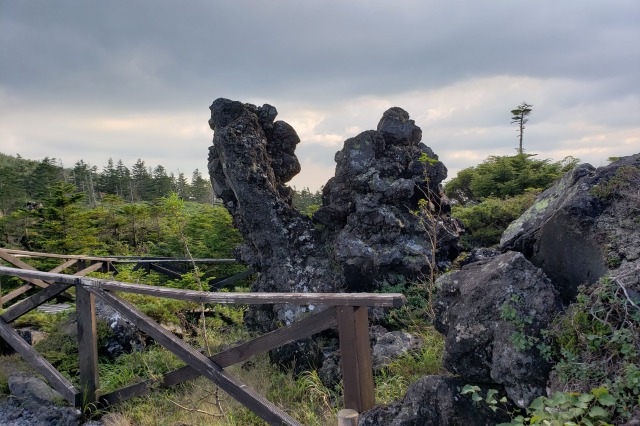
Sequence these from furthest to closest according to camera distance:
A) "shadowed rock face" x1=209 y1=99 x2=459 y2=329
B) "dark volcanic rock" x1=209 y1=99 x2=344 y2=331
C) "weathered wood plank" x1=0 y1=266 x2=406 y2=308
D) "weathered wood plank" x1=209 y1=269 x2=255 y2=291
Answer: "weathered wood plank" x1=209 y1=269 x2=255 y2=291
"dark volcanic rock" x1=209 y1=99 x2=344 y2=331
"shadowed rock face" x1=209 y1=99 x2=459 y2=329
"weathered wood plank" x1=0 y1=266 x2=406 y2=308

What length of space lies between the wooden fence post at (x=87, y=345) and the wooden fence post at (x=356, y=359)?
306 centimetres

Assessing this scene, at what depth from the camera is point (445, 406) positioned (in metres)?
2.94

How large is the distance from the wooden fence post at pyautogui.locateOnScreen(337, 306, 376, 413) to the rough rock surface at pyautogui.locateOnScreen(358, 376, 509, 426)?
0.14 meters

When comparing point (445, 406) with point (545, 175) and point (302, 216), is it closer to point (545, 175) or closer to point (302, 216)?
point (302, 216)

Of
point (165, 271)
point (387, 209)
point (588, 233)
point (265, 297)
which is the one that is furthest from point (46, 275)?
point (165, 271)

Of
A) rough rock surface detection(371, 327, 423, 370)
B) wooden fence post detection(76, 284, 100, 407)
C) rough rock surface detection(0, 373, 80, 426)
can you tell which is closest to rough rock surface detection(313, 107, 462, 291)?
rough rock surface detection(371, 327, 423, 370)

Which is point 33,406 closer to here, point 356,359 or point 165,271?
point 356,359

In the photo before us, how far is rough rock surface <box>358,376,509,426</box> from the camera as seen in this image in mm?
2850

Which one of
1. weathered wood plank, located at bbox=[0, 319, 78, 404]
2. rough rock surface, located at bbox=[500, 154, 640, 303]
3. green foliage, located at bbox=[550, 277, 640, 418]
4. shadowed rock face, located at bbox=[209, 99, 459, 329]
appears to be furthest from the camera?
shadowed rock face, located at bbox=[209, 99, 459, 329]

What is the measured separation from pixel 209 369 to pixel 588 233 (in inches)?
122

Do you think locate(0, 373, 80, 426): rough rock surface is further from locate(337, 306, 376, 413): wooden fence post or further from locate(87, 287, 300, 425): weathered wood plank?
locate(337, 306, 376, 413): wooden fence post

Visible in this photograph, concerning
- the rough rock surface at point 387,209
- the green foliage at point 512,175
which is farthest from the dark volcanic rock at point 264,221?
the green foliage at point 512,175

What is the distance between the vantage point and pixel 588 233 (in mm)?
2996

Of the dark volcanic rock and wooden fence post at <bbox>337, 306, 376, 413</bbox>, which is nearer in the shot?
wooden fence post at <bbox>337, 306, 376, 413</bbox>
